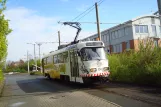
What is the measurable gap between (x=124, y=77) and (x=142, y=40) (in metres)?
3.17

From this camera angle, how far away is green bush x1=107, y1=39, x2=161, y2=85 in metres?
16.8

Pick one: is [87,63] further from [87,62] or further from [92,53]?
[92,53]

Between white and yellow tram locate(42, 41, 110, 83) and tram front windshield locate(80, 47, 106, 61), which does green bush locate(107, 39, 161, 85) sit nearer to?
white and yellow tram locate(42, 41, 110, 83)

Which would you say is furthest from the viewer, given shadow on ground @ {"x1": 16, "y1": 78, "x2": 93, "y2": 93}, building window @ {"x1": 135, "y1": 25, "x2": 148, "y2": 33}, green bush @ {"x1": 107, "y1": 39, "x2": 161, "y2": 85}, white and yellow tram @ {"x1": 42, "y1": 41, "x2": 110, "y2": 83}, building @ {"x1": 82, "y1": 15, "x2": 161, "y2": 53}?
building window @ {"x1": 135, "y1": 25, "x2": 148, "y2": 33}

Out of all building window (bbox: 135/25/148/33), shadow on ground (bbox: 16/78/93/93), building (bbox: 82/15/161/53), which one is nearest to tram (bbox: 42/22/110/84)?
shadow on ground (bbox: 16/78/93/93)

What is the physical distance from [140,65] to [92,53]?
3765mm

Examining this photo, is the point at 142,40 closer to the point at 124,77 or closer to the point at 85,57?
the point at 124,77

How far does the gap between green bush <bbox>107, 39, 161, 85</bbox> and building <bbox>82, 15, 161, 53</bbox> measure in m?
27.6

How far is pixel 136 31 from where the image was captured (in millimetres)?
51344

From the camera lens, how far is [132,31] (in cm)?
5081

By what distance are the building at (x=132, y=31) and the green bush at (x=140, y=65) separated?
27.6 metres

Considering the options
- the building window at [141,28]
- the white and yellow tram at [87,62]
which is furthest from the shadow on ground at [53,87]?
the building window at [141,28]

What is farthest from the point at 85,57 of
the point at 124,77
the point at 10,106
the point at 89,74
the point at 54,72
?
the point at 54,72

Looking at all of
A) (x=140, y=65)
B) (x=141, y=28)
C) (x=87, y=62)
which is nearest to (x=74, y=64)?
(x=87, y=62)
